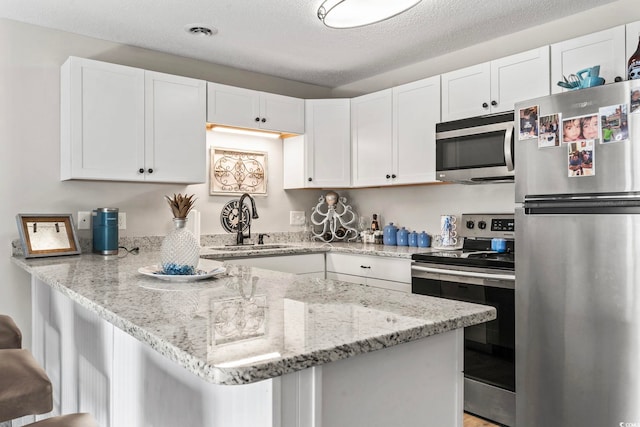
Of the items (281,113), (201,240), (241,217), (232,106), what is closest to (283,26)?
(232,106)

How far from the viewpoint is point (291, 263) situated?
3.45 meters

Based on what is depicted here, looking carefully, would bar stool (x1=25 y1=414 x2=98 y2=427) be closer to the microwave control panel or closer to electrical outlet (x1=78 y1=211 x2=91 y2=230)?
electrical outlet (x1=78 y1=211 x2=91 y2=230)

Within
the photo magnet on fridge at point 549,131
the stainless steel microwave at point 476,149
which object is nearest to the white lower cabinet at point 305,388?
the photo magnet on fridge at point 549,131

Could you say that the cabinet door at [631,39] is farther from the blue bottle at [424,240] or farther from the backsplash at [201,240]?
the backsplash at [201,240]

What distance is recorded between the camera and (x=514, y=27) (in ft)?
Answer: 9.94

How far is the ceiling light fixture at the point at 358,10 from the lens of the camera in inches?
73.0

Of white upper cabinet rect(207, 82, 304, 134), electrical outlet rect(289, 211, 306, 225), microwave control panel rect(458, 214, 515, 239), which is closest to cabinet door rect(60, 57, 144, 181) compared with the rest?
white upper cabinet rect(207, 82, 304, 134)

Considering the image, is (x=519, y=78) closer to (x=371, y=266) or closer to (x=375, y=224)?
(x=371, y=266)

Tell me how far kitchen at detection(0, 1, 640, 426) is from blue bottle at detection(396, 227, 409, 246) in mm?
98

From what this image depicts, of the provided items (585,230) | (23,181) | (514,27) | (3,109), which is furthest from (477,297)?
(3,109)

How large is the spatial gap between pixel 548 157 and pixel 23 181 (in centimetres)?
299

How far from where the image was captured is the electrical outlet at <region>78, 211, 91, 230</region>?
308 centimetres

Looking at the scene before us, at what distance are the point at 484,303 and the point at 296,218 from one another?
2.01 meters

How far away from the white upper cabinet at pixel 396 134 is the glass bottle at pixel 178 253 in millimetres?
1991
